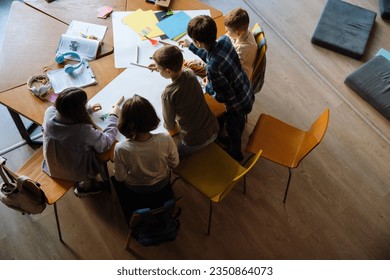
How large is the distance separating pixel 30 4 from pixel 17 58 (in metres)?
0.53

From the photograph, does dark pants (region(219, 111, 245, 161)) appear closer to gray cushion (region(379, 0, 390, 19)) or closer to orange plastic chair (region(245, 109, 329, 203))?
orange plastic chair (region(245, 109, 329, 203))

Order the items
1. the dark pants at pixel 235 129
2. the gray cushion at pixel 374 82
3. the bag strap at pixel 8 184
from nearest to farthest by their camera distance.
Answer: the bag strap at pixel 8 184, the dark pants at pixel 235 129, the gray cushion at pixel 374 82

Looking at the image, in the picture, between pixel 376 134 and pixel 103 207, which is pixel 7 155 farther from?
pixel 376 134

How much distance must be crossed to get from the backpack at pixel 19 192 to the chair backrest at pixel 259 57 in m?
1.55

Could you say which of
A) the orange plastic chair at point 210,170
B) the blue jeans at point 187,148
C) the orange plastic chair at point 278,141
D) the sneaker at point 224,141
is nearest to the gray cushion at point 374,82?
the orange plastic chair at point 278,141

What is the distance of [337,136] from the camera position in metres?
3.24

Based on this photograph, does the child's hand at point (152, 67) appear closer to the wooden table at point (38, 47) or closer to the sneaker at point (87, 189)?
the wooden table at point (38, 47)

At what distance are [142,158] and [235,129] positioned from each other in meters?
0.83

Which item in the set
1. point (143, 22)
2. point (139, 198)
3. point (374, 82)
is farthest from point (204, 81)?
point (374, 82)

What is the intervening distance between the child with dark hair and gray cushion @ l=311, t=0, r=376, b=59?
7.80ft

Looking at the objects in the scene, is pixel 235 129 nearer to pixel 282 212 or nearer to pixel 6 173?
pixel 282 212

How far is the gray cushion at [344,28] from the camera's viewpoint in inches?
147
